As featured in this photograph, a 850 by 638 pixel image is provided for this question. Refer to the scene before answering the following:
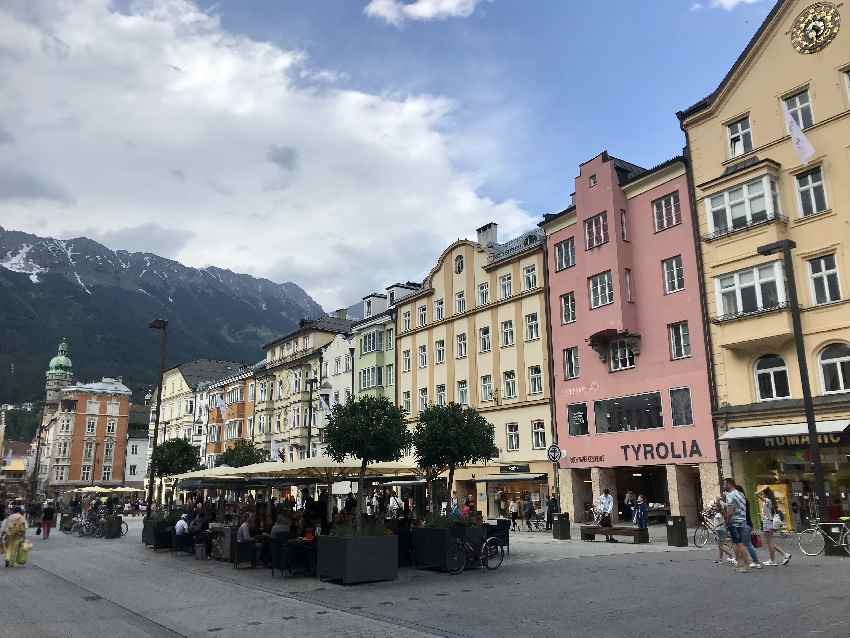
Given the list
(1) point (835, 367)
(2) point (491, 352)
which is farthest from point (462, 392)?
(1) point (835, 367)

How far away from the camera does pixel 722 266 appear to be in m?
29.8

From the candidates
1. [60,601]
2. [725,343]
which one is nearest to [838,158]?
[725,343]

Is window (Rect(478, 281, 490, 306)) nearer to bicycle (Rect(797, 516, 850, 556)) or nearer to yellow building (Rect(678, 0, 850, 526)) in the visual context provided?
yellow building (Rect(678, 0, 850, 526))

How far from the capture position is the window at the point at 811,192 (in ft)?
90.0

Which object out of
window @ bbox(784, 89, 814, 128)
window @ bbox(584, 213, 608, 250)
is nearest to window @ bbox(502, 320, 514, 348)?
window @ bbox(584, 213, 608, 250)

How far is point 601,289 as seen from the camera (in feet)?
118

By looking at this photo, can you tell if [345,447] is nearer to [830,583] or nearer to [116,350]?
[830,583]

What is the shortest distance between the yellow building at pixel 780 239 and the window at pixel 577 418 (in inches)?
316

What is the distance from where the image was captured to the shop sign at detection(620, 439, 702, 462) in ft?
101

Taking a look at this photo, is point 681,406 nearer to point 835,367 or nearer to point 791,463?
point 791,463

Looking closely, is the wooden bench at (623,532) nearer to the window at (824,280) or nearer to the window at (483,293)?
the window at (824,280)

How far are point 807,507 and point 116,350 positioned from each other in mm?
191445

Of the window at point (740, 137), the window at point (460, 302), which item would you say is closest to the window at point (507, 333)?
the window at point (460, 302)

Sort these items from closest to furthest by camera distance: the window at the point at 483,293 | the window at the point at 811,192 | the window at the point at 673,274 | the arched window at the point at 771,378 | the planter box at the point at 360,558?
the planter box at the point at 360,558
the window at the point at 811,192
the arched window at the point at 771,378
the window at the point at 673,274
the window at the point at 483,293
